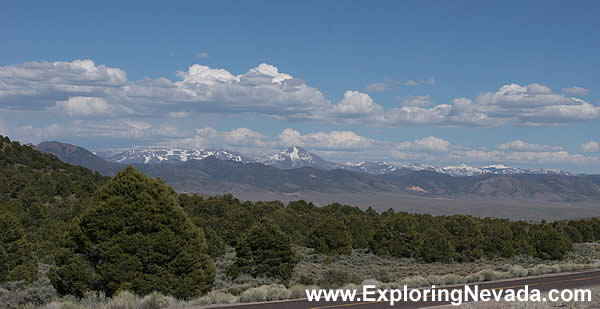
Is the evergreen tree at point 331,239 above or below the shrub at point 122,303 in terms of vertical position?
below

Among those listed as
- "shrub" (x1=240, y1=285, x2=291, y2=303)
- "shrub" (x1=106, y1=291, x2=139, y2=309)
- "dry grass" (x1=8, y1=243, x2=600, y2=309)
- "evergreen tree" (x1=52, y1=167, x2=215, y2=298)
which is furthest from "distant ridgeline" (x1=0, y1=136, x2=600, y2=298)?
"shrub" (x1=106, y1=291, x2=139, y2=309)

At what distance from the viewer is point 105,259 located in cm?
2111

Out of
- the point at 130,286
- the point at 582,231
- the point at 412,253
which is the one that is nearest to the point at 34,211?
the point at 412,253

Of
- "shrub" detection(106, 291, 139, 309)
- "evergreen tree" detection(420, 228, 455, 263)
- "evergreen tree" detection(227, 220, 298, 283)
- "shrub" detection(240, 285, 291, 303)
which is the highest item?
"shrub" detection(106, 291, 139, 309)

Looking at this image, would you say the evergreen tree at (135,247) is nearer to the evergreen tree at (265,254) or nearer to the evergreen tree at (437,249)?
the evergreen tree at (265,254)

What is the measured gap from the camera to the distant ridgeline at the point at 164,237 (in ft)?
69.2

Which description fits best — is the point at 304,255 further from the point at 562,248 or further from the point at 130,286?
the point at 130,286

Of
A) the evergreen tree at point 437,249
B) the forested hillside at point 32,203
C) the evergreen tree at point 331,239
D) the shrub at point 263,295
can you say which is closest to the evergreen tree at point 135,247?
the shrub at point 263,295

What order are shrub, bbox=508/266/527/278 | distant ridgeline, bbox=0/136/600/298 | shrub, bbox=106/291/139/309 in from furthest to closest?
1. shrub, bbox=508/266/527/278
2. distant ridgeline, bbox=0/136/600/298
3. shrub, bbox=106/291/139/309

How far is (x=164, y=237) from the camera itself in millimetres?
21531

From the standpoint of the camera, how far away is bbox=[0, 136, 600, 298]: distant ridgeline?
21.1 m

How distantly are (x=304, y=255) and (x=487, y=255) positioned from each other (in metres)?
19.0

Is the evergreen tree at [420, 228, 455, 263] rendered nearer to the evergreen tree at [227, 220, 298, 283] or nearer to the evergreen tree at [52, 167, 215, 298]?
the evergreen tree at [227, 220, 298, 283]

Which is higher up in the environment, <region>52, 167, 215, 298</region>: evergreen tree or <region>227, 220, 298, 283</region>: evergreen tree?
<region>52, 167, 215, 298</region>: evergreen tree
